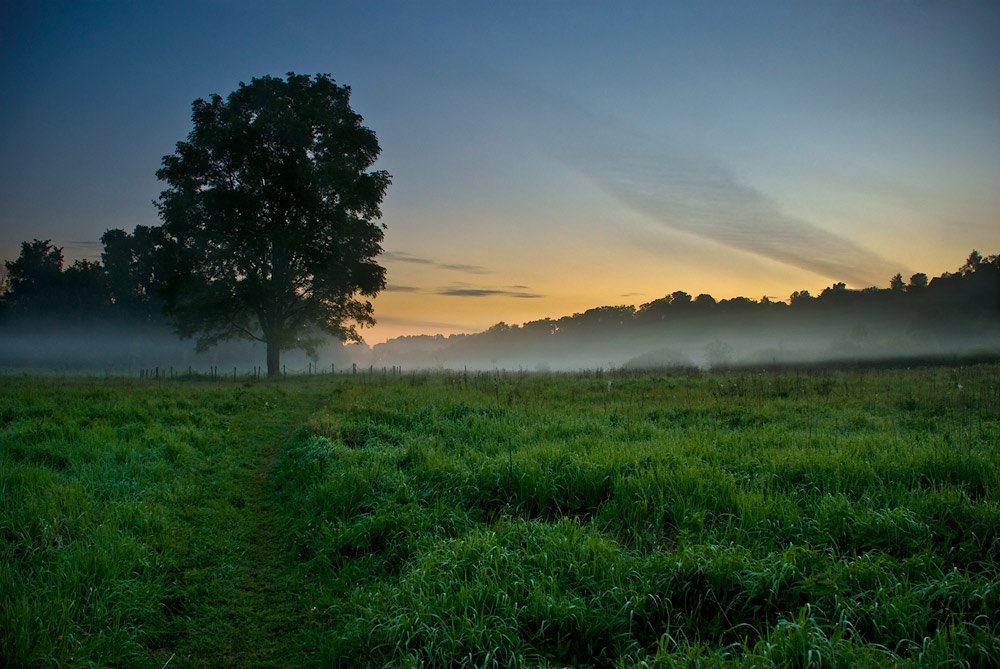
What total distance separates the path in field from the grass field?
3 centimetres

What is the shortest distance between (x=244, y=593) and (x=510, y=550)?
2817 millimetres

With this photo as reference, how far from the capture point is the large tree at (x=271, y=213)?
2888 centimetres

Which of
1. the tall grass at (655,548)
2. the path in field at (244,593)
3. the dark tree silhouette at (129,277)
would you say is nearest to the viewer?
the tall grass at (655,548)

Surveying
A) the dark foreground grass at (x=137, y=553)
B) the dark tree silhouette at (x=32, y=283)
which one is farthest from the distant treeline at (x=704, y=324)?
the dark foreground grass at (x=137, y=553)

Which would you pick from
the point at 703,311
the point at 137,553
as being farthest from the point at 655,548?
the point at 703,311

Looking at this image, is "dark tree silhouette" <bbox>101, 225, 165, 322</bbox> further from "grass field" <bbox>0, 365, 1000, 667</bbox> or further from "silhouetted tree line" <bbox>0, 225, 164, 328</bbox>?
"grass field" <bbox>0, 365, 1000, 667</bbox>

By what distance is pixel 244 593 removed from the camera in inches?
195

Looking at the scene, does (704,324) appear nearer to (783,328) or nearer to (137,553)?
(783,328)

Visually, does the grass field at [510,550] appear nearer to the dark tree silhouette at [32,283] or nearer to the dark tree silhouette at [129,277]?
the dark tree silhouette at [129,277]

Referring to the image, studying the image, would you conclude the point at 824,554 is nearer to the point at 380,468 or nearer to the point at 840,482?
the point at 840,482

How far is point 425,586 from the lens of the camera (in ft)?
14.1

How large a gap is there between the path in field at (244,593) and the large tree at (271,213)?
79.5ft

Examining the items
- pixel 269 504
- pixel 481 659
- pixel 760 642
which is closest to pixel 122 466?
pixel 269 504

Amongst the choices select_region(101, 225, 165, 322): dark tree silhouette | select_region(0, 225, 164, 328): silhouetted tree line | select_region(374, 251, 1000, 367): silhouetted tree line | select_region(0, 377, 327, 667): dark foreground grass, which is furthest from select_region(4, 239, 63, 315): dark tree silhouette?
select_region(0, 377, 327, 667): dark foreground grass
